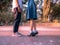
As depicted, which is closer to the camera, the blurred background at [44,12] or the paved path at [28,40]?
the paved path at [28,40]

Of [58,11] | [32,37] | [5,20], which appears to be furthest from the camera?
[58,11]

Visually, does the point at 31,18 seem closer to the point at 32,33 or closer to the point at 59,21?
the point at 32,33

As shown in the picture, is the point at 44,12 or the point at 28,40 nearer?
the point at 28,40

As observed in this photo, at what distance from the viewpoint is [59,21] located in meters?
17.8

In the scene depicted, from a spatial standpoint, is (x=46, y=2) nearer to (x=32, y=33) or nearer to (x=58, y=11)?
(x=58, y=11)

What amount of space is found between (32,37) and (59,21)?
20.6 ft

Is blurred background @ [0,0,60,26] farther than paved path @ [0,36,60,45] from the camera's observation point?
Yes

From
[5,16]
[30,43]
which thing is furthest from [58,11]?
[30,43]

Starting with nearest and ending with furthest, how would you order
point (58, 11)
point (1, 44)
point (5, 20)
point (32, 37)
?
point (1, 44) < point (32, 37) < point (5, 20) < point (58, 11)

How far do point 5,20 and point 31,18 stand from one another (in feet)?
17.9

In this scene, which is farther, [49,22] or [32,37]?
[49,22]

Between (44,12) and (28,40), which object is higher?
(44,12)

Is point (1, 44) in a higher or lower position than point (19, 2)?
lower

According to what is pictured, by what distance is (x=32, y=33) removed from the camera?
11.9 metres
